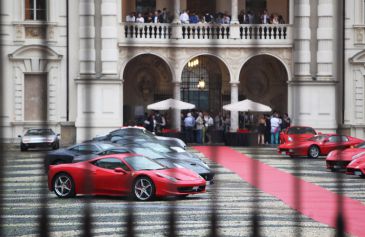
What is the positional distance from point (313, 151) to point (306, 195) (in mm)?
15494

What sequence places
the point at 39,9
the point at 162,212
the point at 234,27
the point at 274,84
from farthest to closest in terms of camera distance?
Result: the point at 274,84
the point at 234,27
the point at 162,212
the point at 39,9

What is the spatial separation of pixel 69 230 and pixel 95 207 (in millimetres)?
4142

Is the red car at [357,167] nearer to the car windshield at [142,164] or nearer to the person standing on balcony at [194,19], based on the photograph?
the car windshield at [142,164]

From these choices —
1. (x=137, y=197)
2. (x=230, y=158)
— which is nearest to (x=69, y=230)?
(x=137, y=197)

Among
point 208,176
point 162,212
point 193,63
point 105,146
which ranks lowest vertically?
point 162,212

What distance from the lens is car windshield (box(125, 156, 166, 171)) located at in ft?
77.4

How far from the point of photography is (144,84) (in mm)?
46125

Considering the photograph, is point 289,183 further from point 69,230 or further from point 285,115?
point 285,115

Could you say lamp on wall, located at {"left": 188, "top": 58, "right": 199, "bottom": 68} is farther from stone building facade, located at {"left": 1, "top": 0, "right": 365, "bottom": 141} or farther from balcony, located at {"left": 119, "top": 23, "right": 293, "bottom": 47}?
balcony, located at {"left": 119, "top": 23, "right": 293, "bottom": 47}

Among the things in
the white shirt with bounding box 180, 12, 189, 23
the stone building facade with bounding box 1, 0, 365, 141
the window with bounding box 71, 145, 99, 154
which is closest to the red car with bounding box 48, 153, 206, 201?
the window with bounding box 71, 145, 99, 154

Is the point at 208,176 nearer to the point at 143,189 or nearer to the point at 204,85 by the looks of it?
the point at 143,189

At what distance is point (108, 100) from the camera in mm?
43688

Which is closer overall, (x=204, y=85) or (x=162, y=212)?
(x=162, y=212)

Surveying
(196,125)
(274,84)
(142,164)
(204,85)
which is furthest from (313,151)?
(142,164)
